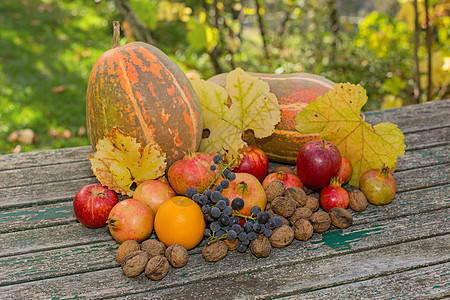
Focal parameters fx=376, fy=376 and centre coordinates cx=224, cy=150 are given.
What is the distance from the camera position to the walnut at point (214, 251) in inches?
46.3

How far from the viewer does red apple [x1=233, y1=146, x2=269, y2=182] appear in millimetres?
1482

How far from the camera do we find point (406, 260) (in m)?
1.16

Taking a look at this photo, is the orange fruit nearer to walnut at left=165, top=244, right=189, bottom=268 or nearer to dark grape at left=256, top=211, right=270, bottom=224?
walnut at left=165, top=244, right=189, bottom=268

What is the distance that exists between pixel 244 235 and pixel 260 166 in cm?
37

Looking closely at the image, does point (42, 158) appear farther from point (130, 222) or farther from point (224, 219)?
point (224, 219)

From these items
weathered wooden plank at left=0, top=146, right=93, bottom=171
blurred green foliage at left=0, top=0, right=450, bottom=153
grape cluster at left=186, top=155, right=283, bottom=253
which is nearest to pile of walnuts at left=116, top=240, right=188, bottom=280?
grape cluster at left=186, top=155, right=283, bottom=253

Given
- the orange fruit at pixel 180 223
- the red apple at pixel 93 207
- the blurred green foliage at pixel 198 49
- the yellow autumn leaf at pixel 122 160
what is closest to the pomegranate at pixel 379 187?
the orange fruit at pixel 180 223

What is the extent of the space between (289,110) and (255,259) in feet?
2.36

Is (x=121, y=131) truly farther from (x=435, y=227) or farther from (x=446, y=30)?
(x=446, y=30)

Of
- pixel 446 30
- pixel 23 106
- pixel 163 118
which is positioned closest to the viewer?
A: pixel 163 118

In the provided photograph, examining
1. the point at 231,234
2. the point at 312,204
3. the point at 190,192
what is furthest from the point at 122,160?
the point at 312,204

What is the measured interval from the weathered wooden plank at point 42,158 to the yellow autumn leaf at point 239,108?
74 centimetres

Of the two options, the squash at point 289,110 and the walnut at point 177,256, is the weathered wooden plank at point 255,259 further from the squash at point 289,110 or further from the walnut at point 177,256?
the squash at point 289,110

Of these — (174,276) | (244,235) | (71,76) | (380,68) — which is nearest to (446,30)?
(380,68)
